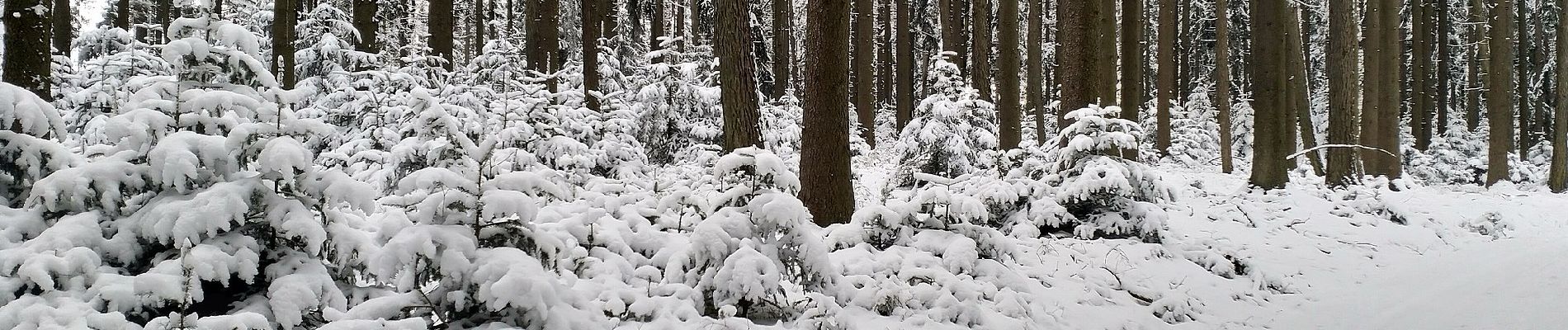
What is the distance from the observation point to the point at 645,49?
22781mm

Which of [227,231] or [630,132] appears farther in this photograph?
[630,132]

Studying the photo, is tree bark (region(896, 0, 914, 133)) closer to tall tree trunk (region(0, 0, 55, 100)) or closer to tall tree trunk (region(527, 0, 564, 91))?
tall tree trunk (region(527, 0, 564, 91))

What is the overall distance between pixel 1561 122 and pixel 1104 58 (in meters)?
12.4

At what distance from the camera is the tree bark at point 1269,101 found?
12.3 meters

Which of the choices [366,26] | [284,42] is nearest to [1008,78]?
[366,26]

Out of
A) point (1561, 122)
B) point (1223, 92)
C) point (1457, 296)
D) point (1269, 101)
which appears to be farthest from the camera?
point (1223, 92)

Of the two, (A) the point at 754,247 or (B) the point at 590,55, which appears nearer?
(A) the point at 754,247

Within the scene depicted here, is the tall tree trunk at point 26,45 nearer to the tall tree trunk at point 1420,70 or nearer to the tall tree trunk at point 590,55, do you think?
the tall tree trunk at point 590,55

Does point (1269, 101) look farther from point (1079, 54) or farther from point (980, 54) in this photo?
point (980, 54)

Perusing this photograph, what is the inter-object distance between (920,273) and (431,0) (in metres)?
11.1

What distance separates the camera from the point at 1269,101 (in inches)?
493

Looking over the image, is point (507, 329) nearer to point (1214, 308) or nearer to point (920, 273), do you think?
point (920, 273)

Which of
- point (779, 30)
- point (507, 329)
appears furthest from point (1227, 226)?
point (779, 30)

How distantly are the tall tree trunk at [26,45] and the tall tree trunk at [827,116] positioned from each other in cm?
620
